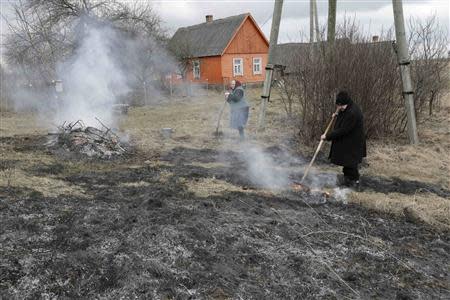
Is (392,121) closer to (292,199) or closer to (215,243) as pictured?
(292,199)

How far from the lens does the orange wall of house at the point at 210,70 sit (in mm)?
28453

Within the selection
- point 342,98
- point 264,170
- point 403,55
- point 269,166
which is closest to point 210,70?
point 403,55

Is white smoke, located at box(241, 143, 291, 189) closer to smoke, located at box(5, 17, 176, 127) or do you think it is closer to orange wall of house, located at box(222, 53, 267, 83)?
smoke, located at box(5, 17, 176, 127)

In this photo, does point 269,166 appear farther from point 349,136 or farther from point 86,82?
point 86,82

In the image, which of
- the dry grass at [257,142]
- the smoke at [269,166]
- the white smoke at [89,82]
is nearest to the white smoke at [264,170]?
the smoke at [269,166]

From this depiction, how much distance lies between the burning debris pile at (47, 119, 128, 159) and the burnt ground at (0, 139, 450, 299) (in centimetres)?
222

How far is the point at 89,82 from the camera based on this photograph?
12.0 meters

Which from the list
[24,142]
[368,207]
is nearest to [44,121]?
[24,142]

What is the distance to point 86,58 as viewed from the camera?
1193 cm

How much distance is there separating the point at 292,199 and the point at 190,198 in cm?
150

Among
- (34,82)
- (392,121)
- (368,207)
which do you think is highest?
(34,82)

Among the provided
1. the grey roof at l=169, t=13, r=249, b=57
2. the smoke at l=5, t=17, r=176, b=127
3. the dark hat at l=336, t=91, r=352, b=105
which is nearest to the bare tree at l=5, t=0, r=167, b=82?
the smoke at l=5, t=17, r=176, b=127

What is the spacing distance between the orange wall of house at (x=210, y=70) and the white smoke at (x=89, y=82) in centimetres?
1598

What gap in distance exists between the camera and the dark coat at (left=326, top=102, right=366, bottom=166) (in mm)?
6336
